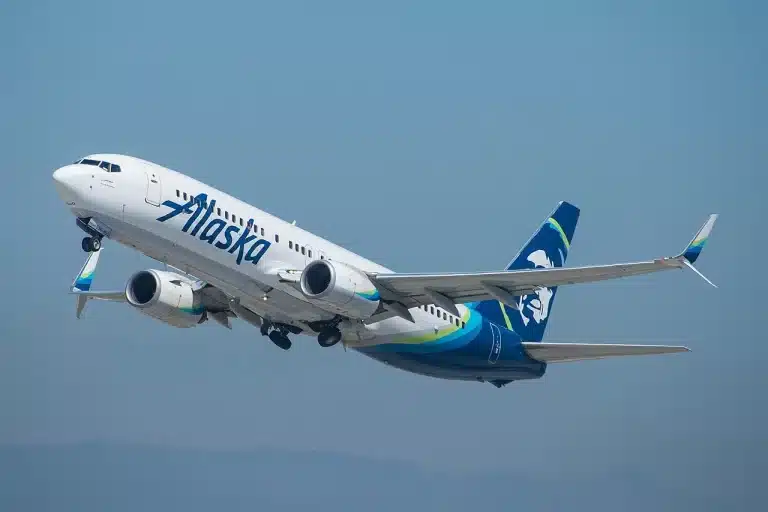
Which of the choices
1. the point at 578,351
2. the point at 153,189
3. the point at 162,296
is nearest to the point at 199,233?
the point at 153,189

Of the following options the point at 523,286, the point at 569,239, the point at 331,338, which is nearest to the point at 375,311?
the point at 331,338

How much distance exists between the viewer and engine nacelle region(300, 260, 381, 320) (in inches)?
1761

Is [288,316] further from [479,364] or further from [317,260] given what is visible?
[479,364]

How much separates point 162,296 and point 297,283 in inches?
261

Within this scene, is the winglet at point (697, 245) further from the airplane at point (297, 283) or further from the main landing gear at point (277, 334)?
the main landing gear at point (277, 334)

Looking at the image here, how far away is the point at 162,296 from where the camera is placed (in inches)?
1933

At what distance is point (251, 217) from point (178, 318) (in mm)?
6814

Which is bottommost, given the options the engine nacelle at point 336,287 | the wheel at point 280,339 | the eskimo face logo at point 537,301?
the wheel at point 280,339

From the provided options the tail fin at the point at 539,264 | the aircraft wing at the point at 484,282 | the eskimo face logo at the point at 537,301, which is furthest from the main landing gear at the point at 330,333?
the eskimo face logo at the point at 537,301

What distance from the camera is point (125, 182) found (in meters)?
43.2

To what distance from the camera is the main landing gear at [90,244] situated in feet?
144

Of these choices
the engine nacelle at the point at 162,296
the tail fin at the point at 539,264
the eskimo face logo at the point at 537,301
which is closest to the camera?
the engine nacelle at the point at 162,296

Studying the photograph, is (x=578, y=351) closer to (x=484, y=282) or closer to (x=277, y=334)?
(x=484, y=282)

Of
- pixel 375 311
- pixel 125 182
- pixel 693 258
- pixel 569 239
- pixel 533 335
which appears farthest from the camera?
pixel 569 239
